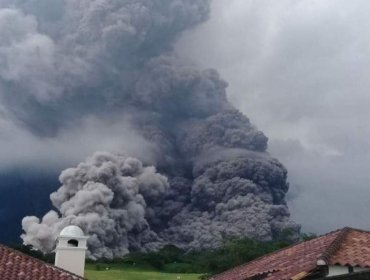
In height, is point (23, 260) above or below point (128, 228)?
below

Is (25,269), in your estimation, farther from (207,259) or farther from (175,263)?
(175,263)

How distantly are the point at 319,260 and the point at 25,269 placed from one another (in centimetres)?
613

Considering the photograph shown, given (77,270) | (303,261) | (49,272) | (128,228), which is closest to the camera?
(303,261)

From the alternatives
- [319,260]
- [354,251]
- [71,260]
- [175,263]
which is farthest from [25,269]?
[175,263]

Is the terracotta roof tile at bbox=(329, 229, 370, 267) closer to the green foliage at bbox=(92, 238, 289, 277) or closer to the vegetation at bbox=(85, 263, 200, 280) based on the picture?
the vegetation at bbox=(85, 263, 200, 280)

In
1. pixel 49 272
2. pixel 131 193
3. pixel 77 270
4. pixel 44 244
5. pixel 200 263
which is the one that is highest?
pixel 131 193

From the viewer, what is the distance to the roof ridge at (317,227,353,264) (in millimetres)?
9844

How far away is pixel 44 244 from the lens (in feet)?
210

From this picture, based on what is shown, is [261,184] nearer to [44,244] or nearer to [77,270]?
[44,244]

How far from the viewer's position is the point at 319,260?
9.46 metres

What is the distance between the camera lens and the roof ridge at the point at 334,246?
984 centimetres

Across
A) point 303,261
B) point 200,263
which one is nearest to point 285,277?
point 303,261

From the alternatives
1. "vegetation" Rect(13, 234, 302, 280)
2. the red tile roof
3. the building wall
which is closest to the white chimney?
the building wall

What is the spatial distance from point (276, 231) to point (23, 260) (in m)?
61.4
